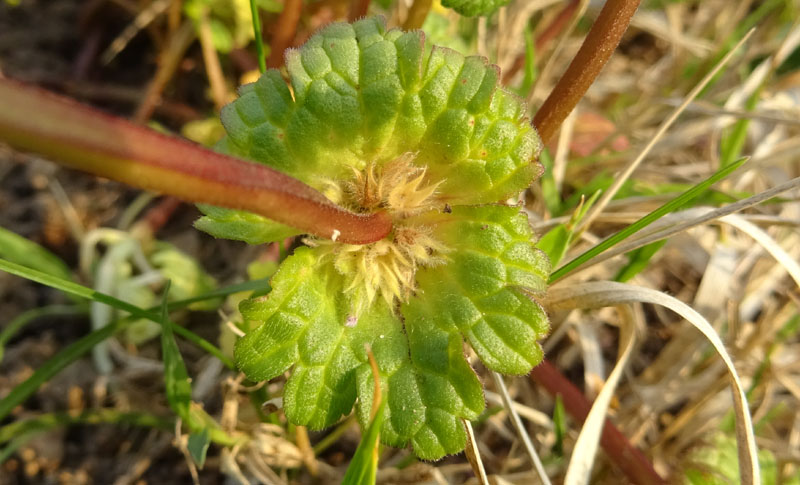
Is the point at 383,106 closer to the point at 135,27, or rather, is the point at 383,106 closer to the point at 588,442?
the point at 588,442

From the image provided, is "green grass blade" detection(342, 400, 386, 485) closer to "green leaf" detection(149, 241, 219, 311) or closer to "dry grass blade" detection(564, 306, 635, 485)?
"dry grass blade" detection(564, 306, 635, 485)

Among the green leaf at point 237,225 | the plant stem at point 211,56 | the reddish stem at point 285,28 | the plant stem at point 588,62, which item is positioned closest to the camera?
the green leaf at point 237,225

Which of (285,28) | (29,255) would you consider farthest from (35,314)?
(285,28)

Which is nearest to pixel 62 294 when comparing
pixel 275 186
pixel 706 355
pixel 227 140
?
pixel 227 140

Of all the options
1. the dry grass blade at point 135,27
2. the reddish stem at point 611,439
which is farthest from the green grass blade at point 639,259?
the dry grass blade at point 135,27

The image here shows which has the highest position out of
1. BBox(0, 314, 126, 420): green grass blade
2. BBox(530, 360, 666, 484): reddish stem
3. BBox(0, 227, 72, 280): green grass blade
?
BBox(530, 360, 666, 484): reddish stem

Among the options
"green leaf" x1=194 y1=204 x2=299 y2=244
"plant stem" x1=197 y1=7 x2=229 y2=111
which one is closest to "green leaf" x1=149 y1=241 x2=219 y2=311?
"plant stem" x1=197 y1=7 x2=229 y2=111

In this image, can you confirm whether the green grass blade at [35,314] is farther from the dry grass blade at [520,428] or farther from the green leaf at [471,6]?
the green leaf at [471,6]
